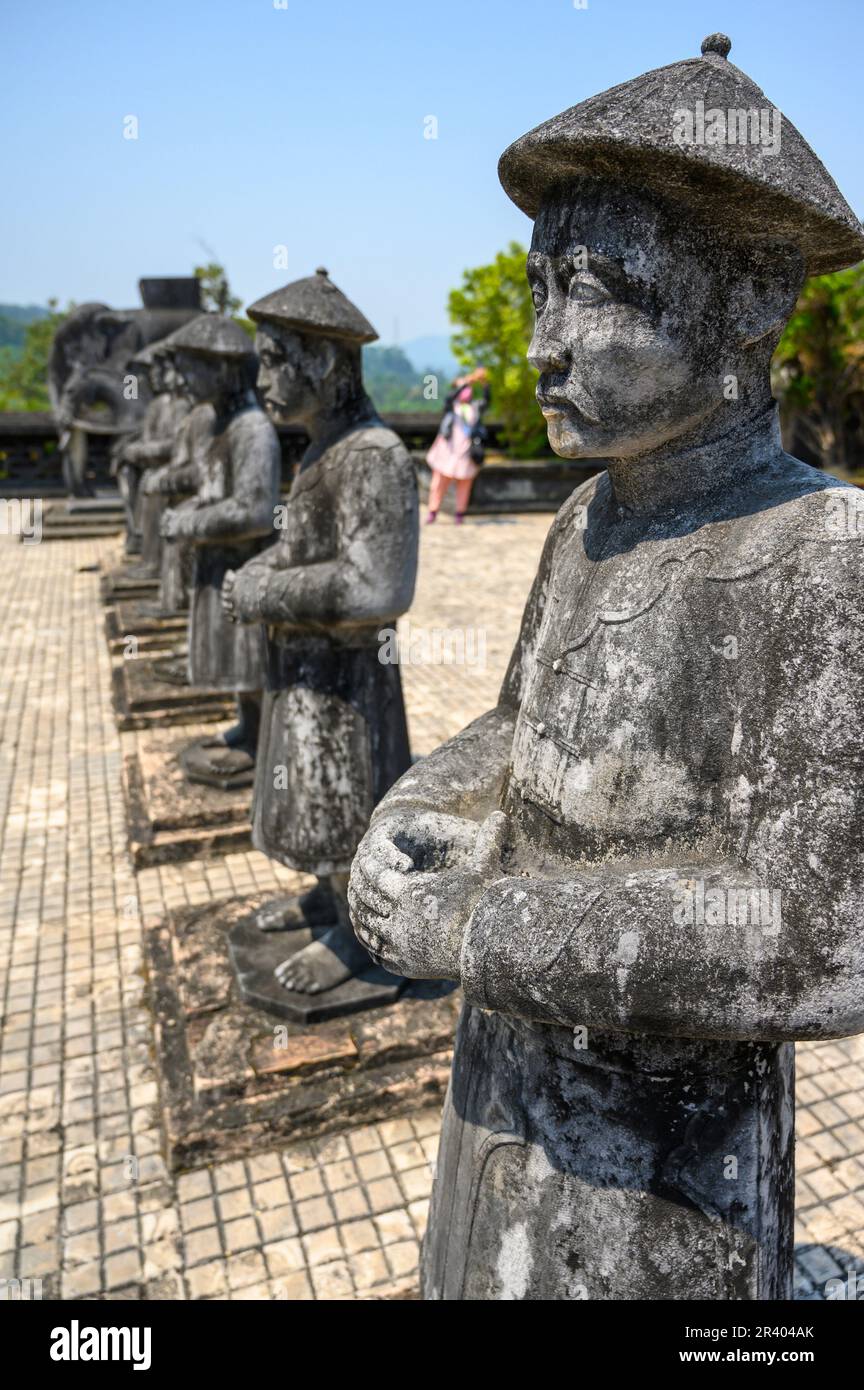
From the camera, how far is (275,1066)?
3.62 m

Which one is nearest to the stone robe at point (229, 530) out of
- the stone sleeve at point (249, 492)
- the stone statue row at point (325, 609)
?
the stone sleeve at point (249, 492)

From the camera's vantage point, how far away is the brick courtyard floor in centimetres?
308

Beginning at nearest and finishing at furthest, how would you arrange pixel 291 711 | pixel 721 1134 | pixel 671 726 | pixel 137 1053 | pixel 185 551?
pixel 671 726 < pixel 721 1134 < pixel 291 711 < pixel 137 1053 < pixel 185 551

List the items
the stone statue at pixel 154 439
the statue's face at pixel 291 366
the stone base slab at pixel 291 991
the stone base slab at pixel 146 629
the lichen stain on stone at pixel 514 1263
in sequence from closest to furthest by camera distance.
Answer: the lichen stain on stone at pixel 514 1263 → the statue's face at pixel 291 366 → the stone base slab at pixel 291 991 → the stone statue at pixel 154 439 → the stone base slab at pixel 146 629

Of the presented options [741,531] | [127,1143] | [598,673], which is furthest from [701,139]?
[127,1143]

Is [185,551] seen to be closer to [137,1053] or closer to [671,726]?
[137,1053]

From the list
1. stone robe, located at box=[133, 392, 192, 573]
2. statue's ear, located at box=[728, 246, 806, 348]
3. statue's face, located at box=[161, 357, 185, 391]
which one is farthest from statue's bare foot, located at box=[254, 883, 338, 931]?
stone robe, located at box=[133, 392, 192, 573]

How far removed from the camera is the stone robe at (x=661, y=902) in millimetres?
1301

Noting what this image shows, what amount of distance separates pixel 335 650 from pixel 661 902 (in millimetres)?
2406

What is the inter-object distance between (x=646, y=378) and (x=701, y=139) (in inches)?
12.3

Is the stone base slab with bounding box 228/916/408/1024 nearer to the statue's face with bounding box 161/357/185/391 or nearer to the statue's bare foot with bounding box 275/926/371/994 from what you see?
the statue's bare foot with bounding box 275/926/371/994

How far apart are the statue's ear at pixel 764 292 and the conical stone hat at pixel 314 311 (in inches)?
84.7

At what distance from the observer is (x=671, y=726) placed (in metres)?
1.50

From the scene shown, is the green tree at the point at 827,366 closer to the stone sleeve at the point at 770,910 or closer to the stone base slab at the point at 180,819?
the stone base slab at the point at 180,819
